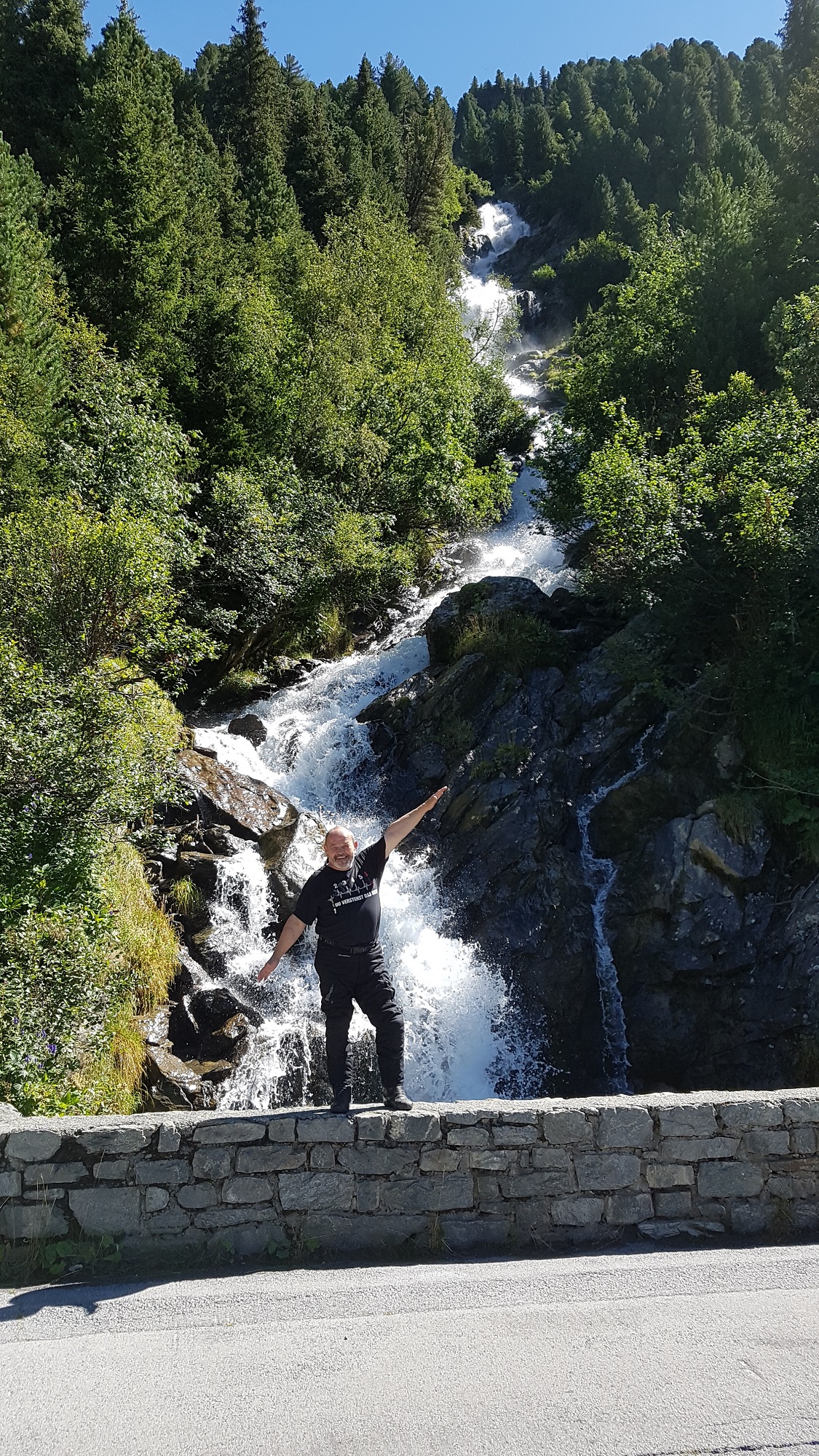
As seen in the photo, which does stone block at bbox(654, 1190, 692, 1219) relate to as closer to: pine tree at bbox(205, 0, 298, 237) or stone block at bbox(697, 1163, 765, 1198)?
stone block at bbox(697, 1163, 765, 1198)

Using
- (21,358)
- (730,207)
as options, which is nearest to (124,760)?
(21,358)

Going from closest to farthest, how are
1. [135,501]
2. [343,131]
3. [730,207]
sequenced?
[135,501]
[730,207]
[343,131]

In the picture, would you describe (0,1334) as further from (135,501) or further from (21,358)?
(21,358)

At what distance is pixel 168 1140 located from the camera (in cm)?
478

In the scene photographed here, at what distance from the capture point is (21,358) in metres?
13.6

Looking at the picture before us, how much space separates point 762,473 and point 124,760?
8.68 meters

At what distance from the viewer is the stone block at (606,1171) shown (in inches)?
193

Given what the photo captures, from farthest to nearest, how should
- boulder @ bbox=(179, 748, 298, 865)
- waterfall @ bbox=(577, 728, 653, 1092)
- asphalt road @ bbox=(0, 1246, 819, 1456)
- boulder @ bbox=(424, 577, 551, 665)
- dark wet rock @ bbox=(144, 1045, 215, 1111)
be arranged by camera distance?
boulder @ bbox=(424, 577, 551, 665) → boulder @ bbox=(179, 748, 298, 865) → waterfall @ bbox=(577, 728, 653, 1092) → dark wet rock @ bbox=(144, 1045, 215, 1111) → asphalt road @ bbox=(0, 1246, 819, 1456)

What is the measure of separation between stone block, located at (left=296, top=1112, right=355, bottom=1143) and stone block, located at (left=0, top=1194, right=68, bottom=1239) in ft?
4.46

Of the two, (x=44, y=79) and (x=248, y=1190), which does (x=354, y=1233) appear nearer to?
(x=248, y=1190)

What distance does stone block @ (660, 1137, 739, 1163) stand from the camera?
4961 millimetres

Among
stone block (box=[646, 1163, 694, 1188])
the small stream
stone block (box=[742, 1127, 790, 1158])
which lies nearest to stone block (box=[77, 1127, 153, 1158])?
stone block (box=[646, 1163, 694, 1188])

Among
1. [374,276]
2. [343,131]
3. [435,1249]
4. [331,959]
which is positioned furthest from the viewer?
[343,131]

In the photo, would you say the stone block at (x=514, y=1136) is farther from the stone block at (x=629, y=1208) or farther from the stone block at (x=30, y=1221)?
the stone block at (x=30, y=1221)
